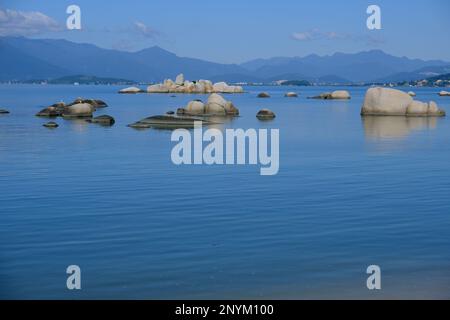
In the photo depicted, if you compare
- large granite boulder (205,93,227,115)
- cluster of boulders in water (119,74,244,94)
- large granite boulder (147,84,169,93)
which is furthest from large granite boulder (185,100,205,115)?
large granite boulder (147,84,169,93)

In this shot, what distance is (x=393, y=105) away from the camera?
68.6 m

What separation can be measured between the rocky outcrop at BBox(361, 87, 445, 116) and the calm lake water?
35131mm

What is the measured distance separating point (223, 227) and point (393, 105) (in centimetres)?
5413

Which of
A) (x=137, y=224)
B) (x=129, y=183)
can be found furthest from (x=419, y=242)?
(x=129, y=183)

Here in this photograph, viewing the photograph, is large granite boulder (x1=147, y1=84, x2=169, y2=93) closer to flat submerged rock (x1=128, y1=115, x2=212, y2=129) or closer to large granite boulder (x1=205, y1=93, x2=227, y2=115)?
large granite boulder (x1=205, y1=93, x2=227, y2=115)

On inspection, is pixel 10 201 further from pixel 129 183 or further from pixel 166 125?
pixel 166 125

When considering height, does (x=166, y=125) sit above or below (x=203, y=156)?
above

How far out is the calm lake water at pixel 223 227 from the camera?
12.7 metres

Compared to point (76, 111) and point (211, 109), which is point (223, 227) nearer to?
point (76, 111)

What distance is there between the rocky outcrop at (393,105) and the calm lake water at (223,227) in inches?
1383

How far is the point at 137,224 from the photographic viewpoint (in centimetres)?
1786

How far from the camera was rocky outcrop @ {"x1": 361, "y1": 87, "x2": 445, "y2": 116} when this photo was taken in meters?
69.0

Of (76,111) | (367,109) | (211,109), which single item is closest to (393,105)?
(367,109)
